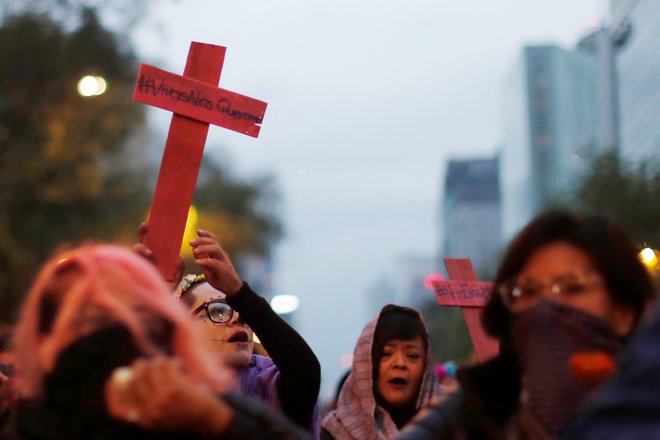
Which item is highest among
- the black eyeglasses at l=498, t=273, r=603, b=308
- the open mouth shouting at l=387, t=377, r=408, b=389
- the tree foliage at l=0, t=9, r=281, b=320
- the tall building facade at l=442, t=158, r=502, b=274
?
the tall building facade at l=442, t=158, r=502, b=274

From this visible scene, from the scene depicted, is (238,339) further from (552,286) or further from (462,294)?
(552,286)

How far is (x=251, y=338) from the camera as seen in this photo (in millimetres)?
4570

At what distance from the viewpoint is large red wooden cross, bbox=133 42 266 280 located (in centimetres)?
401

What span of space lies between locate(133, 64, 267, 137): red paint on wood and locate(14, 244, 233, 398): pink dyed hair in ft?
5.90

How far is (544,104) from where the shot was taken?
446ft

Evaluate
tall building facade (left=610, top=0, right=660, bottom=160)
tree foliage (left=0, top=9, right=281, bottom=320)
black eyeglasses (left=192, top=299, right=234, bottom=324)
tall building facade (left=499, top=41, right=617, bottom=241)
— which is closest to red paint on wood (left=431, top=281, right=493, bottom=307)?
black eyeglasses (left=192, top=299, right=234, bottom=324)

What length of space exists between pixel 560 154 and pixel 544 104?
7104 mm

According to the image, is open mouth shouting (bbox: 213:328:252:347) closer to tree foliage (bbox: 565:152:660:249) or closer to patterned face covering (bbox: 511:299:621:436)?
patterned face covering (bbox: 511:299:621:436)

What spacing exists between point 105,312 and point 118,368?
12 centimetres

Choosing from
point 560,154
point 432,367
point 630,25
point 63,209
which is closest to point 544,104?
point 560,154

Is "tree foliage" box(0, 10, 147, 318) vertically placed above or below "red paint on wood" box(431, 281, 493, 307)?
above

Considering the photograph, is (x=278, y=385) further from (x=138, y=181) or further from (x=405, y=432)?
(x=138, y=181)

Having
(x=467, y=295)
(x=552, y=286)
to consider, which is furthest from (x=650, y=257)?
(x=552, y=286)

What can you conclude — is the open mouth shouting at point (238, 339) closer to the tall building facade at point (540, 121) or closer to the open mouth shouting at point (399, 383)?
the open mouth shouting at point (399, 383)
